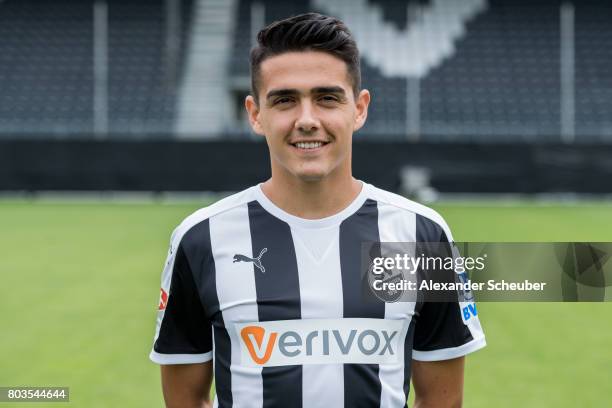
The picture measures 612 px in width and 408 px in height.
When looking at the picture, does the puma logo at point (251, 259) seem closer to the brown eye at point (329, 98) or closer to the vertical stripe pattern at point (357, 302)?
the vertical stripe pattern at point (357, 302)

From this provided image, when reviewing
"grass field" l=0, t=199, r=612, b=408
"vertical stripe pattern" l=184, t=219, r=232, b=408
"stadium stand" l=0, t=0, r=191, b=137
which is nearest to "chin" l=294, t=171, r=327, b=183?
"vertical stripe pattern" l=184, t=219, r=232, b=408

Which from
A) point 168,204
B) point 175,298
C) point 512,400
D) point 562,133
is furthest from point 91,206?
point 175,298

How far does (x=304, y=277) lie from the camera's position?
2.02 metres

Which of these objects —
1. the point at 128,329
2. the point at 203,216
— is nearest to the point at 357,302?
the point at 203,216

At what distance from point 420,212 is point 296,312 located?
0.39 m

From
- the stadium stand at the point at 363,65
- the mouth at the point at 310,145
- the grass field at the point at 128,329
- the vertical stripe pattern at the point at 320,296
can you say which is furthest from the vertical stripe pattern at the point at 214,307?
the stadium stand at the point at 363,65

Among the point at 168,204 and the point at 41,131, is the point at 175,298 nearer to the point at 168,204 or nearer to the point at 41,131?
the point at 168,204

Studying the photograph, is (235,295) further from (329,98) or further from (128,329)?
(128,329)

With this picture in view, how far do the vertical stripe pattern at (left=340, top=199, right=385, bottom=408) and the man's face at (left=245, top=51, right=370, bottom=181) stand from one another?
0.18m

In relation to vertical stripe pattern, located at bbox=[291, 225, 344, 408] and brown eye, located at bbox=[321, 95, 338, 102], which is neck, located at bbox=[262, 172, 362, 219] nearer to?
vertical stripe pattern, located at bbox=[291, 225, 344, 408]

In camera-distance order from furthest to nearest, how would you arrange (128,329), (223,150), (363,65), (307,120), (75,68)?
(363,65), (75,68), (223,150), (128,329), (307,120)

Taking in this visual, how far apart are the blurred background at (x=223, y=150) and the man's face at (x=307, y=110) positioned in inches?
114

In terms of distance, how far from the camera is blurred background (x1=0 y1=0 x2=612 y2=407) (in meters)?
5.82

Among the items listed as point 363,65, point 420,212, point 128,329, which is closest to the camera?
point 420,212
